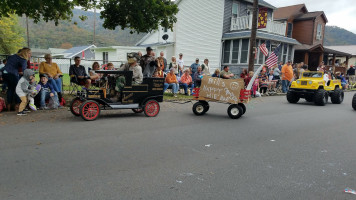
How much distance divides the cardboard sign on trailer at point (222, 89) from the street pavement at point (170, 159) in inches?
46.9

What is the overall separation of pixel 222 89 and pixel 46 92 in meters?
6.07

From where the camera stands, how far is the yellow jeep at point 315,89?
1308cm

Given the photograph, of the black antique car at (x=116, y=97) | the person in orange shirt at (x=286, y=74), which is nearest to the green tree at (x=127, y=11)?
the black antique car at (x=116, y=97)

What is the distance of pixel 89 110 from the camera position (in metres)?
7.74

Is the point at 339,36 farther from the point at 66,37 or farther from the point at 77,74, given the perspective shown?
the point at 77,74

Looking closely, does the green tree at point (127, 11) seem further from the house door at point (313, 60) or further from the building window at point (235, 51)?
the house door at point (313, 60)

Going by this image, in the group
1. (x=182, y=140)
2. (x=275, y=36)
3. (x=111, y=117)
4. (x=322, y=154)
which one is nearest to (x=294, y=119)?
(x=322, y=154)

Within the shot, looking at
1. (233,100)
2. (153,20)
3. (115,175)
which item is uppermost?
(153,20)

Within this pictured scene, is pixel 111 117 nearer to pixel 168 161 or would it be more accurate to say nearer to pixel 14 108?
pixel 14 108

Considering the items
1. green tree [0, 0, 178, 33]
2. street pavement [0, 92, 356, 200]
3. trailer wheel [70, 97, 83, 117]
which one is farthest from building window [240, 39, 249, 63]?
trailer wheel [70, 97, 83, 117]

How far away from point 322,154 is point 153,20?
8037 millimetres

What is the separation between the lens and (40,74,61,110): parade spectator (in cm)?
917

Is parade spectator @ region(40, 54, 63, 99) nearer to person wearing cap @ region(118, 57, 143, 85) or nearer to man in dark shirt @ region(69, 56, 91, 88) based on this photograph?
man in dark shirt @ region(69, 56, 91, 88)

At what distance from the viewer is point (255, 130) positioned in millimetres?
7359
